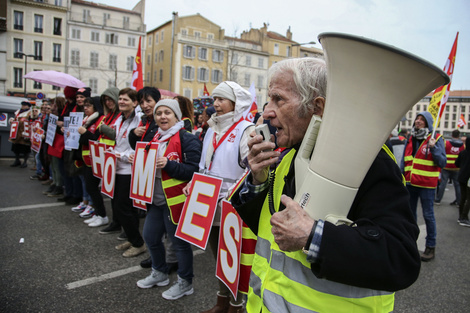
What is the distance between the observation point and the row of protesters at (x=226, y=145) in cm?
298

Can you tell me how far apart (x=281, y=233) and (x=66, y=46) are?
45.4 meters

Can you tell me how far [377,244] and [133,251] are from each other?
378 cm

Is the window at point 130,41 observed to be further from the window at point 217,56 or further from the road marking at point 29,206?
the road marking at point 29,206

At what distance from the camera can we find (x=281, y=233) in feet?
3.58

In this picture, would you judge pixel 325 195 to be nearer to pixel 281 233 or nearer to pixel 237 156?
Result: pixel 281 233

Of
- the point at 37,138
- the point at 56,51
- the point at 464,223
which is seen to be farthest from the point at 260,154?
the point at 56,51

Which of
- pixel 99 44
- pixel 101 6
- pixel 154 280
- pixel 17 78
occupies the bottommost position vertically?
pixel 154 280

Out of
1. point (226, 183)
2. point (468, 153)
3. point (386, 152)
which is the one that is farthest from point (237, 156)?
A: point (468, 153)

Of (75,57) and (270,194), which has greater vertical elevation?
(75,57)

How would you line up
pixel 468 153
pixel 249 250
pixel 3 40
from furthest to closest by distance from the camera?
1. pixel 3 40
2. pixel 468 153
3. pixel 249 250

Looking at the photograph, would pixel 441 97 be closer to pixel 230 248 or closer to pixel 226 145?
pixel 226 145

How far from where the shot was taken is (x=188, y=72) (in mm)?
42844

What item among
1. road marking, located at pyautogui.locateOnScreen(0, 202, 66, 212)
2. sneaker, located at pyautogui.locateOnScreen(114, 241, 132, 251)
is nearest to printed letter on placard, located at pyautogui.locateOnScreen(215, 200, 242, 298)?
sneaker, located at pyautogui.locateOnScreen(114, 241, 132, 251)

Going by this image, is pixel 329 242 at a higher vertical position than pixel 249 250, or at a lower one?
higher
